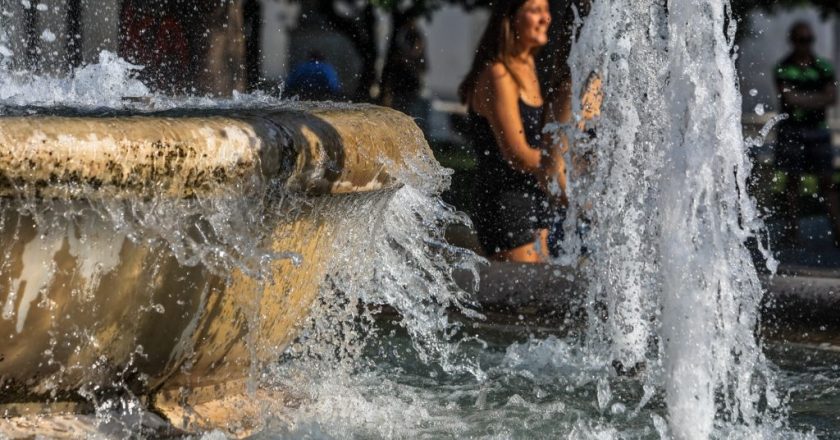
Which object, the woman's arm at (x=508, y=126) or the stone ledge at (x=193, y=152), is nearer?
the stone ledge at (x=193, y=152)

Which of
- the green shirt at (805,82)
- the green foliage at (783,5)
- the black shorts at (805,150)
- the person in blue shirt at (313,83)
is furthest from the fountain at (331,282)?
the green foliage at (783,5)

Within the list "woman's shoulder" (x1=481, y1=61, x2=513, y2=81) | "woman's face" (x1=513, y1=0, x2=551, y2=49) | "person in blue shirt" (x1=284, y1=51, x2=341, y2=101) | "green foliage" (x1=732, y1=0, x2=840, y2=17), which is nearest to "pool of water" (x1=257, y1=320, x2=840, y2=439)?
"woman's shoulder" (x1=481, y1=61, x2=513, y2=81)

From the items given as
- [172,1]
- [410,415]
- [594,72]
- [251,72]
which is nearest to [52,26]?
[172,1]

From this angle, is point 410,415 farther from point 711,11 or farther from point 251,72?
point 251,72

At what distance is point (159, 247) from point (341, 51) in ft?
29.4

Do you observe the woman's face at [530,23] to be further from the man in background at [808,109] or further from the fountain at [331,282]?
the man in background at [808,109]

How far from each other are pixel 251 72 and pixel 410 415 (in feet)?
20.5

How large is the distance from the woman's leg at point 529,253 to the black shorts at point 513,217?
0.02 m

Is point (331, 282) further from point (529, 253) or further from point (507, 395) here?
point (529, 253)

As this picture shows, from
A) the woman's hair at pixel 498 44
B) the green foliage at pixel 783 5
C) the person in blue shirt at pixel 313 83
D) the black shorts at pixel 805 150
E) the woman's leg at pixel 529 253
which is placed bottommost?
the woman's leg at pixel 529 253

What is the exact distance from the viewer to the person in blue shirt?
8.27 m

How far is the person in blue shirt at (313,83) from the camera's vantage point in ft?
27.1

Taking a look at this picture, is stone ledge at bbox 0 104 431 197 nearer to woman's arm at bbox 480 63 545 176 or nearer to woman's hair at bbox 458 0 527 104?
woman's arm at bbox 480 63 545 176

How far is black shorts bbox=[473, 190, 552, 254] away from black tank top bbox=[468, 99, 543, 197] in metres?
0.03
